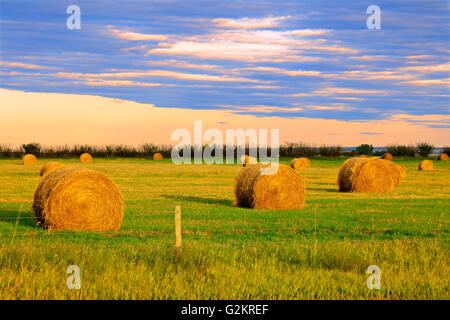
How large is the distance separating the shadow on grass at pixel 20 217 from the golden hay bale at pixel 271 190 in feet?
26.1

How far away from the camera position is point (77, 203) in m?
17.1

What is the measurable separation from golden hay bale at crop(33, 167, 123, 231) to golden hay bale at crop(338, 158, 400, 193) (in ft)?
52.5

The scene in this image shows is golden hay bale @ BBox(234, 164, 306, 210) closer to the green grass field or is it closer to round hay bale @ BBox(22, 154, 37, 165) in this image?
the green grass field

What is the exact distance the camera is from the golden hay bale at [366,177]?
99.7 feet

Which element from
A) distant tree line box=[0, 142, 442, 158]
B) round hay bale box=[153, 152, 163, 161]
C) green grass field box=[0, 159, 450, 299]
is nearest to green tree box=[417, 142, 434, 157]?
distant tree line box=[0, 142, 442, 158]

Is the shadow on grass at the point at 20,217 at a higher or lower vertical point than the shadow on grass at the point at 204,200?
higher

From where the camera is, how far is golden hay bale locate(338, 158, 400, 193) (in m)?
30.4

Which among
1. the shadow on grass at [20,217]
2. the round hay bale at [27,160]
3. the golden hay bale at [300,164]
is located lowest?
the golden hay bale at [300,164]

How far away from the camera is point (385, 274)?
9.64m

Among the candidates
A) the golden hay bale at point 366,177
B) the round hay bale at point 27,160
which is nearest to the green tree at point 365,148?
the round hay bale at point 27,160

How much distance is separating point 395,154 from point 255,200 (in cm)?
5304

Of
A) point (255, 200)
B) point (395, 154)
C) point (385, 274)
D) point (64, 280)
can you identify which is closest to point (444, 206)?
point (255, 200)

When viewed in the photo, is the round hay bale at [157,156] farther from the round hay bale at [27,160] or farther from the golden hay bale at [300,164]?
the golden hay bale at [300,164]
